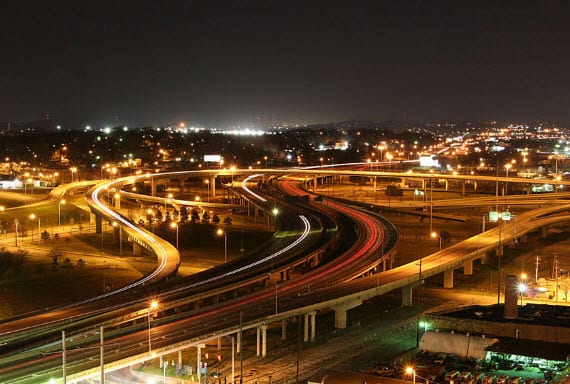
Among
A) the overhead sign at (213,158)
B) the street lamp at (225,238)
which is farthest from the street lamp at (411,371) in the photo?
the overhead sign at (213,158)

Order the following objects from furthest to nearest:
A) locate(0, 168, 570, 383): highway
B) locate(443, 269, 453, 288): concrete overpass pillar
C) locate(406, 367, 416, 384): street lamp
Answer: locate(443, 269, 453, 288): concrete overpass pillar, locate(406, 367, 416, 384): street lamp, locate(0, 168, 570, 383): highway

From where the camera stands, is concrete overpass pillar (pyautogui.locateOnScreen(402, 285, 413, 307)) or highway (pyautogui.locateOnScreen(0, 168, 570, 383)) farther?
concrete overpass pillar (pyautogui.locateOnScreen(402, 285, 413, 307))

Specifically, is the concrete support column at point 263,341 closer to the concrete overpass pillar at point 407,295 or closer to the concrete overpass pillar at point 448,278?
the concrete overpass pillar at point 407,295

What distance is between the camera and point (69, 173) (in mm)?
99750

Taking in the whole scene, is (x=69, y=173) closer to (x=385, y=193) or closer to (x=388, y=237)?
(x=385, y=193)

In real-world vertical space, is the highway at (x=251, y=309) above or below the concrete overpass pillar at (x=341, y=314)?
above

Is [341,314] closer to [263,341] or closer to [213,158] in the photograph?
[263,341]

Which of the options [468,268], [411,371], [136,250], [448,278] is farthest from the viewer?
[136,250]

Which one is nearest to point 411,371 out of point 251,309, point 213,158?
point 251,309

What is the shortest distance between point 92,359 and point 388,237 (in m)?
27.5

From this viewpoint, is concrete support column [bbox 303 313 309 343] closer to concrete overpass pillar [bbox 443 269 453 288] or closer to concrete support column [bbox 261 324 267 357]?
concrete support column [bbox 261 324 267 357]

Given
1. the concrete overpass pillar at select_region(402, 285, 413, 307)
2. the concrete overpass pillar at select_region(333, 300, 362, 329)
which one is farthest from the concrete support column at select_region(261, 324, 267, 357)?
the concrete overpass pillar at select_region(402, 285, 413, 307)

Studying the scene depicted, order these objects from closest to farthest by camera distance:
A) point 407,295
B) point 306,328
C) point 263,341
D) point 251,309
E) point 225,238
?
point 263,341, point 251,309, point 306,328, point 407,295, point 225,238

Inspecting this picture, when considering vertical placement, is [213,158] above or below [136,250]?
above
